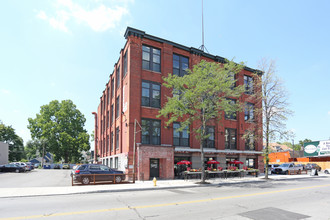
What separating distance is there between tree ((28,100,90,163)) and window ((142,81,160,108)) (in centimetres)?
3578

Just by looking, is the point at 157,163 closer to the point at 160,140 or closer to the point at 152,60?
the point at 160,140

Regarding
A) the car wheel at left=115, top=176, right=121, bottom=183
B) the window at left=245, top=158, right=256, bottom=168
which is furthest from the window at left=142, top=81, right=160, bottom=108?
the window at left=245, top=158, right=256, bottom=168

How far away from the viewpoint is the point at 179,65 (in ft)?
88.1

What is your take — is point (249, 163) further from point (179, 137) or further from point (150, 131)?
point (150, 131)

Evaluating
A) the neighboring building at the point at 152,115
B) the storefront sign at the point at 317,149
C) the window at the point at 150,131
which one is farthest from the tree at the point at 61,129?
the storefront sign at the point at 317,149

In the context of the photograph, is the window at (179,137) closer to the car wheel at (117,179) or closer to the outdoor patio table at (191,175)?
the outdoor patio table at (191,175)

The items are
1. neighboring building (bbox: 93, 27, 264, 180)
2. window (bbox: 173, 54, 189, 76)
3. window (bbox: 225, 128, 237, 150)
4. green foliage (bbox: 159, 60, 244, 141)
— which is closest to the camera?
green foliage (bbox: 159, 60, 244, 141)

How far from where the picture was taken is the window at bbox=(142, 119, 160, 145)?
23.5 metres

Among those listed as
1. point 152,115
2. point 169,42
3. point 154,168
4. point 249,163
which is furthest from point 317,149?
point 152,115

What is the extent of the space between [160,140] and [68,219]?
Result: 17048 millimetres

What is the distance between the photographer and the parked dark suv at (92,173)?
17.6 metres

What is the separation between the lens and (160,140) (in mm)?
24281

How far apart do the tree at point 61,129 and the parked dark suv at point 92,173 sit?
123 ft

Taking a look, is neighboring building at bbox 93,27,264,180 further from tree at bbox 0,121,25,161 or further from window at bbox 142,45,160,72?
tree at bbox 0,121,25,161
